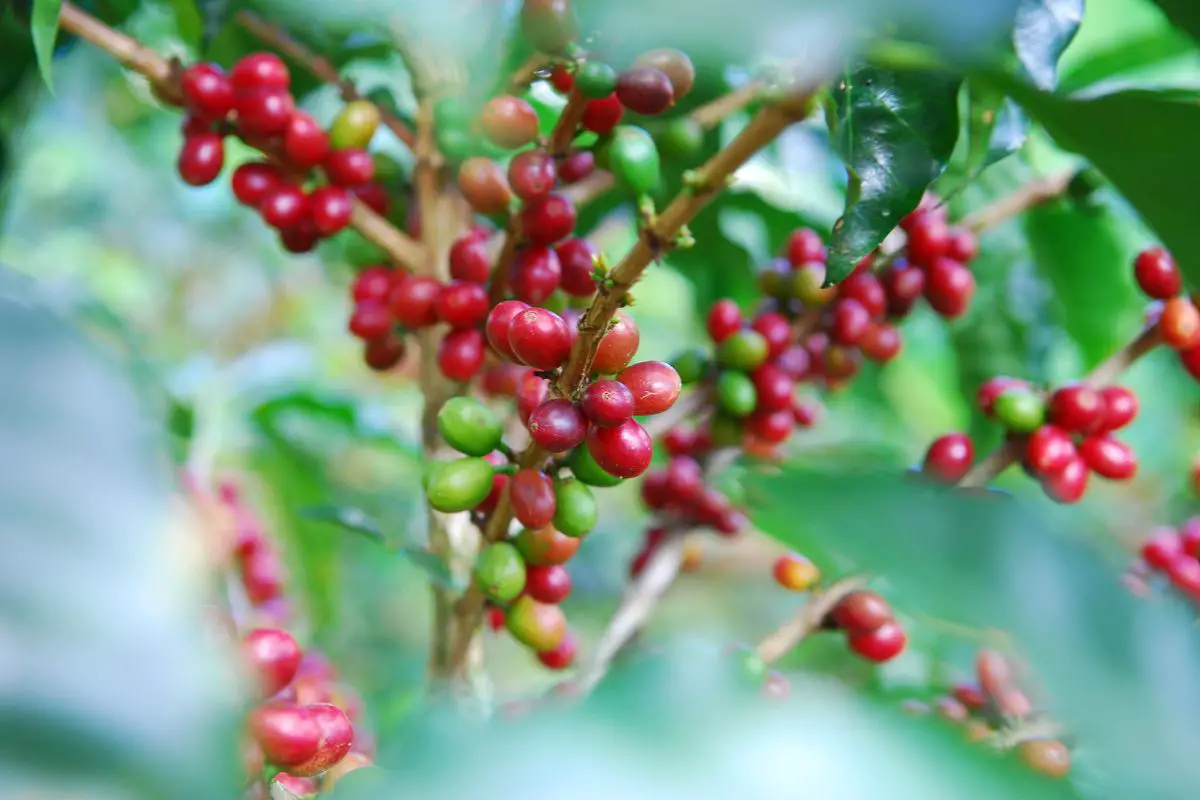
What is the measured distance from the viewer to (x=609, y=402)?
0.40 metres

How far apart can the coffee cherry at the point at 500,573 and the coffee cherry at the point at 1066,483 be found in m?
0.38

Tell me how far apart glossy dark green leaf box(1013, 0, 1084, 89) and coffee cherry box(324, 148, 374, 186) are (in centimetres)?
44

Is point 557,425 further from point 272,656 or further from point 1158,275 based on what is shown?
point 1158,275

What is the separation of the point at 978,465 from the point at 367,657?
50.5 inches

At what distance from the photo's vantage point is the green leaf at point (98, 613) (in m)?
0.24

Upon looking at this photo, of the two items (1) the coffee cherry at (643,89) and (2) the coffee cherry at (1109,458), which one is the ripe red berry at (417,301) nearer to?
(1) the coffee cherry at (643,89)

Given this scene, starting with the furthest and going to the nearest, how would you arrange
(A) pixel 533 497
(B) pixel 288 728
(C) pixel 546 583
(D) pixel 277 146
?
1. (D) pixel 277 146
2. (C) pixel 546 583
3. (A) pixel 533 497
4. (B) pixel 288 728

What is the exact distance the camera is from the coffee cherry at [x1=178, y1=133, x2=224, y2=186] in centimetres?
69

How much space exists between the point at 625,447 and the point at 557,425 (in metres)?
0.03

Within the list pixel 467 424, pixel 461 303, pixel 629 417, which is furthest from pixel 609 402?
pixel 461 303

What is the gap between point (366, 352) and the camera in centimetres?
75

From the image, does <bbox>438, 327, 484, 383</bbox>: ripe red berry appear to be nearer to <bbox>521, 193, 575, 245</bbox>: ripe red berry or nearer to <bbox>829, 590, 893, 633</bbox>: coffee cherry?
<bbox>521, 193, 575, 245</bbox>: ripe red berry

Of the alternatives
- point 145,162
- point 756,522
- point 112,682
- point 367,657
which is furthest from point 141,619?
point 145,162

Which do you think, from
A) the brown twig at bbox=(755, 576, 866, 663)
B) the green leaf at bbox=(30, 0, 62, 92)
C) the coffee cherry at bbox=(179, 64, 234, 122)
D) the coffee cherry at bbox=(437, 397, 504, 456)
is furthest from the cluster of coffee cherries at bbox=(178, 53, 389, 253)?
the brown twig at bbox=(755, 576, 866, 663)
